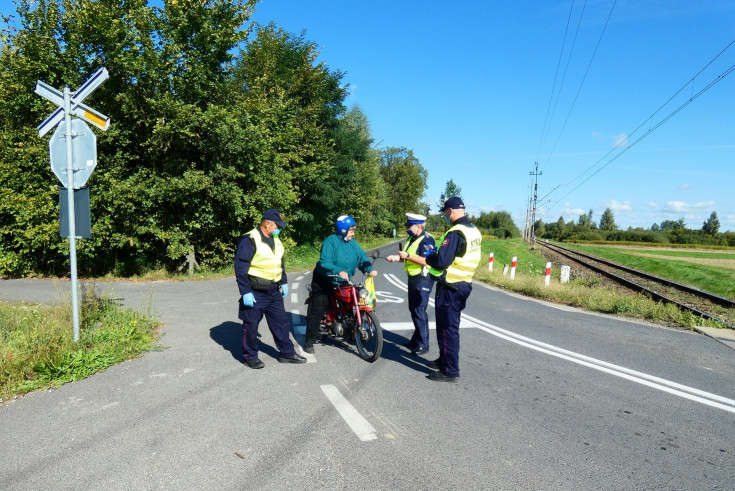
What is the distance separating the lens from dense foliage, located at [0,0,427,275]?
543 inches

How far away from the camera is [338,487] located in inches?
108

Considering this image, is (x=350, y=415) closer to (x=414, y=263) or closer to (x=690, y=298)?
(x=414, y=263)

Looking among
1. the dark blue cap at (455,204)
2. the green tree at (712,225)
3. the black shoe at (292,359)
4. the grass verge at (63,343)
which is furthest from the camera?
the green tree at (712,225)

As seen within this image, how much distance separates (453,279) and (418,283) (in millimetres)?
1383

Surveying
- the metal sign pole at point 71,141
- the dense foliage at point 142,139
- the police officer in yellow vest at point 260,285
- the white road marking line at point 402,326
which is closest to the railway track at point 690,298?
the white road marking line at point 402,326

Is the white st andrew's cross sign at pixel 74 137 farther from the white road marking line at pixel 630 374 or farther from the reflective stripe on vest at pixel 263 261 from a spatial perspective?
the white road marking line at pixel 630 374

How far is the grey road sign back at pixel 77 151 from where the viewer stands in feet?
17.7

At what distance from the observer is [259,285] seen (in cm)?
526

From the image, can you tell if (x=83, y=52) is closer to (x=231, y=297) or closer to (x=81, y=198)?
(x=231, y=297)

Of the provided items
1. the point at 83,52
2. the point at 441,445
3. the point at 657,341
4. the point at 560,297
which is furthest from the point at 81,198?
the point at 83,52

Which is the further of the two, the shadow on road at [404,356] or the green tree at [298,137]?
the green tree at [298,137]

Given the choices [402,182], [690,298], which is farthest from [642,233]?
[690,298]

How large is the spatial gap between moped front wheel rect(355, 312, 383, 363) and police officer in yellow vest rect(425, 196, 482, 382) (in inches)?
31.8

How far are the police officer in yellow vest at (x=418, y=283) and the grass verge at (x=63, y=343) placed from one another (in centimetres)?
359
